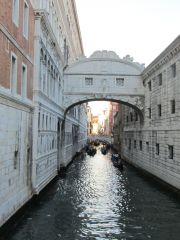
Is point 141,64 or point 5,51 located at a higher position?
point 141,64

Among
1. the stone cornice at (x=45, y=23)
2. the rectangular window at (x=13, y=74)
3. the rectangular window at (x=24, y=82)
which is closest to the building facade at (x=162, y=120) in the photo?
the stone cornice at (x=45, y=23)

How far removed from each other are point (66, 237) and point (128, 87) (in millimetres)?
17436

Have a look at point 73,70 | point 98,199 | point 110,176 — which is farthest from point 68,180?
point 73,70

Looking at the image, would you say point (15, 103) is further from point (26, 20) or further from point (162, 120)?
point (162, 120)

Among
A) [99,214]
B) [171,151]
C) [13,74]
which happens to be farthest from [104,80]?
[13,74]

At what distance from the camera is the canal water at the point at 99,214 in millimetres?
10711

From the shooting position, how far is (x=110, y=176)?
25.1 meters

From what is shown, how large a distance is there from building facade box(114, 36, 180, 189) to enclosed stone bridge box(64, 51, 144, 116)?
931 mm

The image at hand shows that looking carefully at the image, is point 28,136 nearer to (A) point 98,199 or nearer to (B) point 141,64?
(A) point 98,199

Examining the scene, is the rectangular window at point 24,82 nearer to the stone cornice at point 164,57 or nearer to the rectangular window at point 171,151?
the stone cornice at point 164,57

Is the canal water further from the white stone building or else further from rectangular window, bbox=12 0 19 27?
rectangular window, bbox=12 0 19 27

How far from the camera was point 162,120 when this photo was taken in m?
21.0

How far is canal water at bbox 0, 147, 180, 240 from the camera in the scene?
10.7m

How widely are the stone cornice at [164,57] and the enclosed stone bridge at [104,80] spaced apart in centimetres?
134
